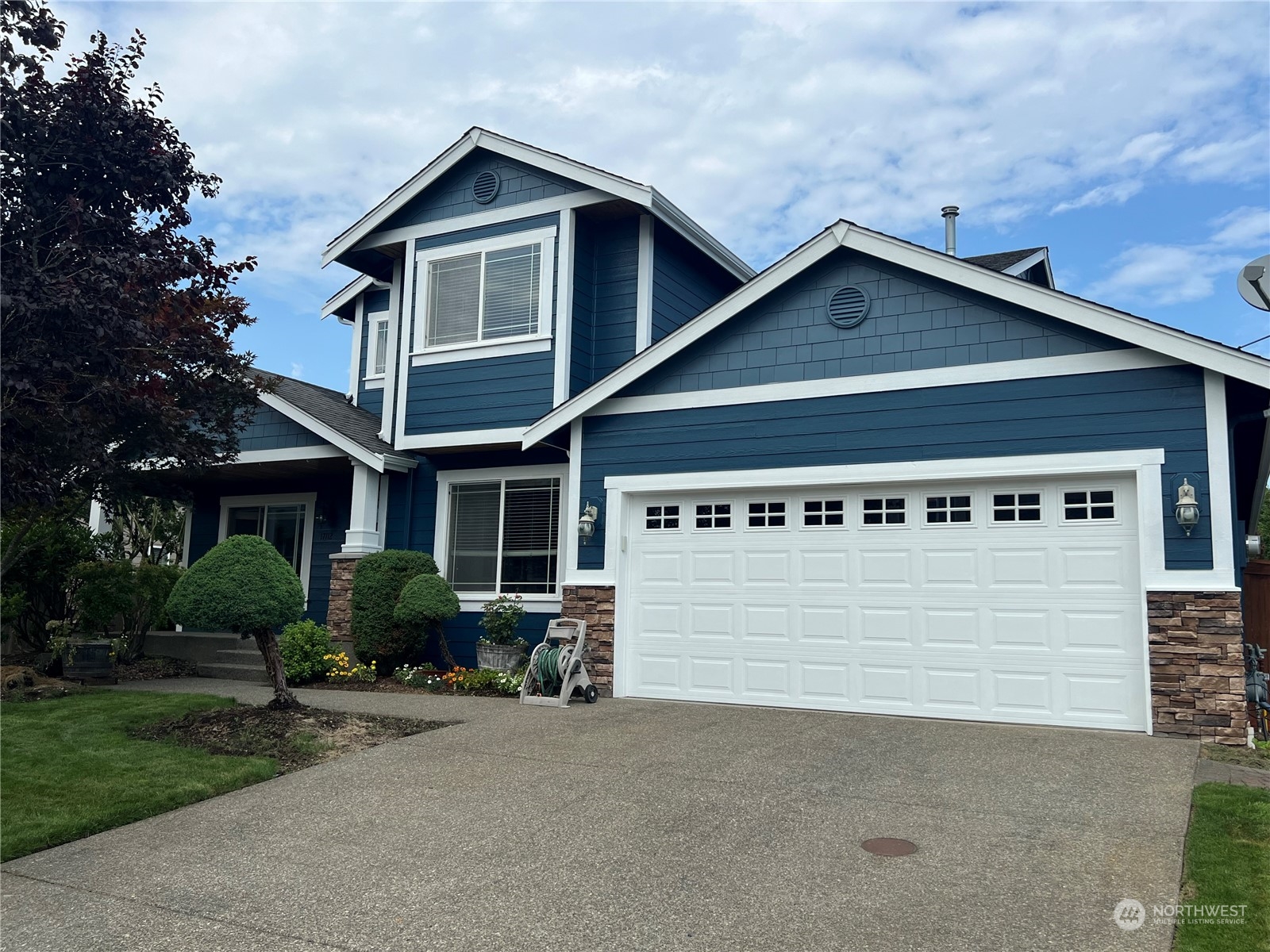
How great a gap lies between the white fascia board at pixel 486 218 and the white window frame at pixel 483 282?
222 mm

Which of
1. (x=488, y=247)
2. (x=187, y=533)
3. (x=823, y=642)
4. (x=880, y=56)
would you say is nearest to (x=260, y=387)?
(x=488, y=247)

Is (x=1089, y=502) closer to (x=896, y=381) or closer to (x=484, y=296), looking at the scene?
(x=896, y=381)

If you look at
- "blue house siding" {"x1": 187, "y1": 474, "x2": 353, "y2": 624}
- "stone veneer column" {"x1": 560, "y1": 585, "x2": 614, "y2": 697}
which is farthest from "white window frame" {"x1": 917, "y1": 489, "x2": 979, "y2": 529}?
"blue house siding" {"x1": 187, "y1": 474, "x2": 353, "y2": 624}

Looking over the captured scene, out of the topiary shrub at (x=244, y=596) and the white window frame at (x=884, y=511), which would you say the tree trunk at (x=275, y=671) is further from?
the white window frame at (x=884, y=511)

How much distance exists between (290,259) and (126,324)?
9546mm

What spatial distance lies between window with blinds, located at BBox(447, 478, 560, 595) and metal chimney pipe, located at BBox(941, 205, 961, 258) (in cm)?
726

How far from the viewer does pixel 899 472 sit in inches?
364

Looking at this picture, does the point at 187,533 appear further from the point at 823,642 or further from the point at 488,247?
the point at 823,642

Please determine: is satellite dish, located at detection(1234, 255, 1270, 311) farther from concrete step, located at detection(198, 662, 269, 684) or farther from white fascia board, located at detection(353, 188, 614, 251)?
concrete step, located at detection(198, 662, 269, 684)

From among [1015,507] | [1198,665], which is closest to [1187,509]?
[1198,665]

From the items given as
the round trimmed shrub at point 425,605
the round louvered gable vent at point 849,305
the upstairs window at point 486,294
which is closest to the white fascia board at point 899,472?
the round louvered gable vent at point 849,305

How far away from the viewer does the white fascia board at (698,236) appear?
12.3m

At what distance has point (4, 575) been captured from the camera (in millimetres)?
12070

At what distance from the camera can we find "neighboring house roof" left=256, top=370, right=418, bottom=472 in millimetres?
12906
